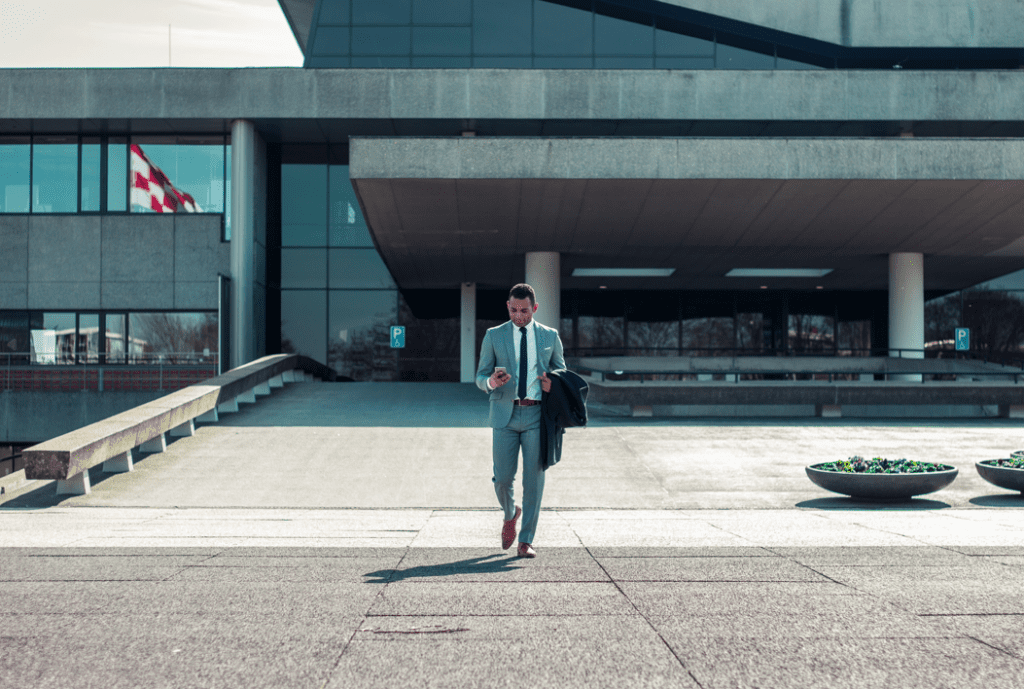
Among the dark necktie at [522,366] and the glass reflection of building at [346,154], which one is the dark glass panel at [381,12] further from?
the dark necktie at [522,366]

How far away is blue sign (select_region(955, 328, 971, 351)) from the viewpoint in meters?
32.2

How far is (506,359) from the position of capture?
591 centimetres

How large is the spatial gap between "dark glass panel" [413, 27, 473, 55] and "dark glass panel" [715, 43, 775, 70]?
8.38 metres

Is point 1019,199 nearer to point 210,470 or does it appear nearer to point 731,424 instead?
point 731,424

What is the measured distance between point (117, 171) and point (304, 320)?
7816 millimetres

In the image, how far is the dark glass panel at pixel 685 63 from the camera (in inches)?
1107

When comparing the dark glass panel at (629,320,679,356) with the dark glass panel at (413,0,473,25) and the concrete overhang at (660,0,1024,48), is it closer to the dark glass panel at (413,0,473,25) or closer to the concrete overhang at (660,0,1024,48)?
the concrete overhang at (660,0,1024,48)

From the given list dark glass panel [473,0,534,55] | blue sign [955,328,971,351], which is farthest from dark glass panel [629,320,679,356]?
dark glass panel [473,0,534,55]

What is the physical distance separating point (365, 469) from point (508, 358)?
721cm

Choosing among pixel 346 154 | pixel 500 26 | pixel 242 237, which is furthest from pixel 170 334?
pixel 500 26

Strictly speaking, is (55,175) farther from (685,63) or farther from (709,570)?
(709,570)

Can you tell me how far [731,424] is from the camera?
17.0m

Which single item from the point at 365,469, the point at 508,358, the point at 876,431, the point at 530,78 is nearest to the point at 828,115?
the point at 530,78

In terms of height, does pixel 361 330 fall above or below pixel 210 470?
above
